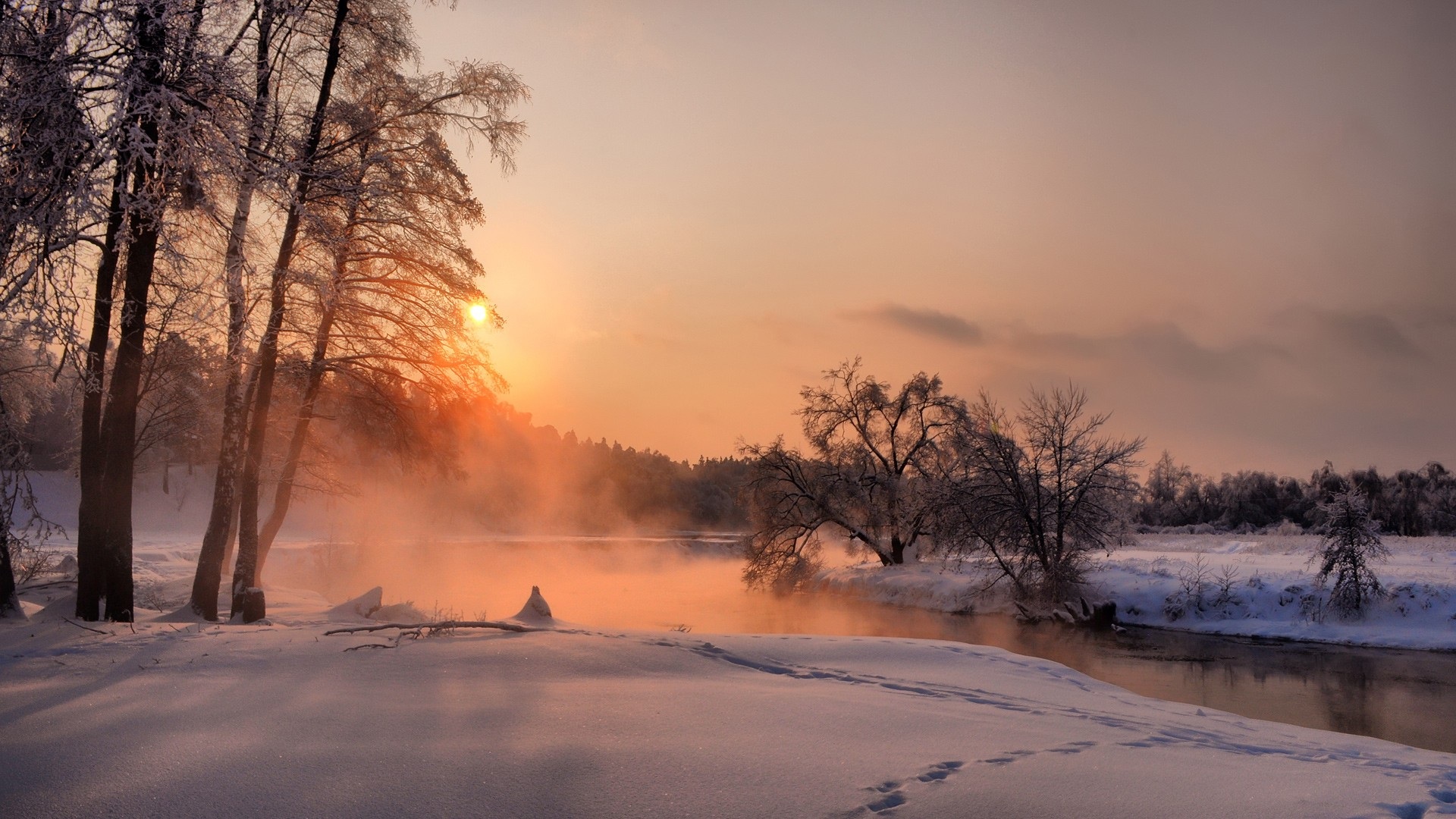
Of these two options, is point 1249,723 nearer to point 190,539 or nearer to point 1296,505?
point 190,539

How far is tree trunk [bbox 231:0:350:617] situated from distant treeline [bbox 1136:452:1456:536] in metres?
52.5

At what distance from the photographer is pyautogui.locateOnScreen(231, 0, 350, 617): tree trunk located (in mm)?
12242

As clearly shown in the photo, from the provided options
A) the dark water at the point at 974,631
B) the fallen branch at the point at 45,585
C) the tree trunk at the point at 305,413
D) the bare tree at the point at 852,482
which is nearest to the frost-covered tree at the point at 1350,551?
the dark water at the point at 974,631

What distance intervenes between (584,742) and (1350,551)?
886 inches

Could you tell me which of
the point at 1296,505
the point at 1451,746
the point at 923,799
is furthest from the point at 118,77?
the point at 1296,505

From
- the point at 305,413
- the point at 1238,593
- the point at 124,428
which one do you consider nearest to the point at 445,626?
the point at 124,428

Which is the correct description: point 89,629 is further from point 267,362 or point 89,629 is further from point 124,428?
point 267,362

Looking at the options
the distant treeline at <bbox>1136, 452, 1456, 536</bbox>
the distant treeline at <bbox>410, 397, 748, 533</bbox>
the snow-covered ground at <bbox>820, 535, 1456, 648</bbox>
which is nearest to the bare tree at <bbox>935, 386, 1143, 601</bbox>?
the snow-covered ground at <bbox>820, 535, 1456, 648</bbox>

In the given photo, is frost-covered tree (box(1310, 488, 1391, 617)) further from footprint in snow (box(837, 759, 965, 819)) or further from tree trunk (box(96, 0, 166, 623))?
tree trunk (box(96, 0, 166, 623))

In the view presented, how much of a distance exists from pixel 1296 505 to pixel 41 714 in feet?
257

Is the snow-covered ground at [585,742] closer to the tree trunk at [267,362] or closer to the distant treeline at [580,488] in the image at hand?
the tree trunk at [267,362]

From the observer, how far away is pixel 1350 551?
2038cm

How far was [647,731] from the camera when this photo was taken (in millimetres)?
5270

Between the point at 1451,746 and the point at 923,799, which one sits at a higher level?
the point at 923,799
